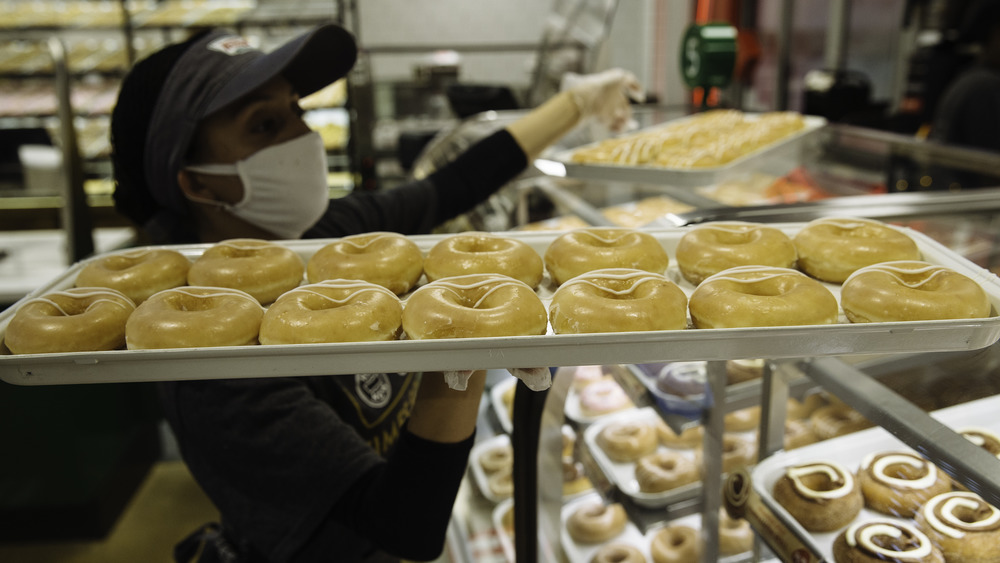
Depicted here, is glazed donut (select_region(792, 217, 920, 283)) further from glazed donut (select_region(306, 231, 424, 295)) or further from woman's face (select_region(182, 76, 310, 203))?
woman's face (select_region(182, 76, 310, 203))

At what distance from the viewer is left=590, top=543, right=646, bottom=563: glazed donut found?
80.8 inches

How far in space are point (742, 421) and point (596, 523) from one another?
0.55 metres

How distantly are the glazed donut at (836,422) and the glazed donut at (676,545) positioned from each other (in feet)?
1.61

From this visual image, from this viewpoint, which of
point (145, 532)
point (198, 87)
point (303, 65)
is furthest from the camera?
point (145, 532)

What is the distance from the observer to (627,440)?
7.09 feet

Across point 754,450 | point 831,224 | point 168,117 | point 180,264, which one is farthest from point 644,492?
point 168,117

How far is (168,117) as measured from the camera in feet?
5.22

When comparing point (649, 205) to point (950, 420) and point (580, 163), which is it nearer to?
point (580, 163)

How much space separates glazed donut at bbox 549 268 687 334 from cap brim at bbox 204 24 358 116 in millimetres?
938

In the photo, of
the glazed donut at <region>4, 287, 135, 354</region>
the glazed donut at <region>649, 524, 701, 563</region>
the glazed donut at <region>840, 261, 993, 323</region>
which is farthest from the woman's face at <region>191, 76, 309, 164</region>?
the glazed donut at <region>649, 524, 701, 563</region>

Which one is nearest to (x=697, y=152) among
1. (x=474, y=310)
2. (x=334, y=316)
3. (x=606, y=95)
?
(x=606, y=95)

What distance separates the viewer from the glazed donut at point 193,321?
0.95 meters

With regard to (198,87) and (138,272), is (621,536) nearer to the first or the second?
(138,272)

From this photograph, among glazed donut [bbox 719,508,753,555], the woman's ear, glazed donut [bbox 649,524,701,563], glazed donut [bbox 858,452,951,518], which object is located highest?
the woman's ear
